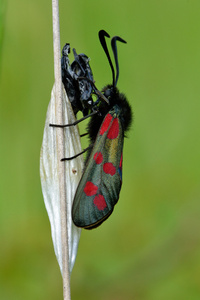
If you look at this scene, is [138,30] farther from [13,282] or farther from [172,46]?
[13,282]

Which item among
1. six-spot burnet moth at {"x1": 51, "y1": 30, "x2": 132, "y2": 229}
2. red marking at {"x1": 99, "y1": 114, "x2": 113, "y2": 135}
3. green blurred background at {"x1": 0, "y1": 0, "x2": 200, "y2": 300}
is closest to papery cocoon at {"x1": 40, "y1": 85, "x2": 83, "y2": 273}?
six-spot burnet moth at {"x1": 51, "y1": 30, "x2": 132, "y2": 229}

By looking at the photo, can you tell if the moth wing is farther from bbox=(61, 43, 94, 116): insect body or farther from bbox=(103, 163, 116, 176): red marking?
bbox=(61, 43, 94, 116): insect body

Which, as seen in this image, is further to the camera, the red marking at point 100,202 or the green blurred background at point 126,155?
the green blurred background at point 126,155

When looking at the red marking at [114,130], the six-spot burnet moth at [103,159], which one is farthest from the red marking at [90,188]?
the red marking at [114,130]

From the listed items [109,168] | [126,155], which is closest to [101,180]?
[109,168]

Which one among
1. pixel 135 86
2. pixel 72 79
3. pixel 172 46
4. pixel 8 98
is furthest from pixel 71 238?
pixel 172 46

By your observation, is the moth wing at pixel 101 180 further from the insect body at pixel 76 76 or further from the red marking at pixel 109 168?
the insect body at pixel 76 76
